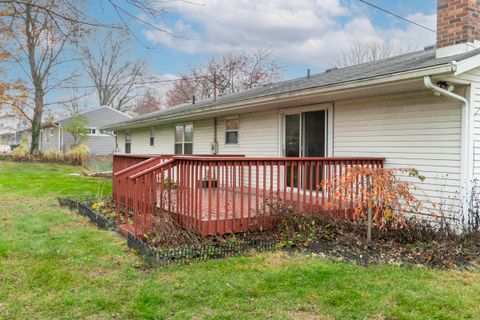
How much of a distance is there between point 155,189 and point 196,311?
8.44 feet

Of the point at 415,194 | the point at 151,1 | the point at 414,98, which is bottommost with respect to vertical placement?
the point at 415,194

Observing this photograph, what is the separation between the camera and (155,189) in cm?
541

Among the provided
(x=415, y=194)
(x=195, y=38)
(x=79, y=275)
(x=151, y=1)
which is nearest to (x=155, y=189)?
(x=79, y=275)

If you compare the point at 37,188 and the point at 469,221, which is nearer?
the point at 469,221

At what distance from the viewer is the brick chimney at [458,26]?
226 inches

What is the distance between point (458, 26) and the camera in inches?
230

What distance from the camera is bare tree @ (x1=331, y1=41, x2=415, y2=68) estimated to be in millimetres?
27223

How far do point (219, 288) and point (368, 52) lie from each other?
28278 mm

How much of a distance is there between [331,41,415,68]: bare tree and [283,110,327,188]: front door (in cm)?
2157

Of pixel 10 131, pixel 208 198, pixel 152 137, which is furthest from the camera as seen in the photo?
pixel 10 131

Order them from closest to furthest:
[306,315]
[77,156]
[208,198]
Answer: [306,315] → [208,198] → [77,156]

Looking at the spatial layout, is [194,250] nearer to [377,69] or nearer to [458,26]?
[377,69]

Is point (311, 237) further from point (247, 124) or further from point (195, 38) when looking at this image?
point (247, 124)

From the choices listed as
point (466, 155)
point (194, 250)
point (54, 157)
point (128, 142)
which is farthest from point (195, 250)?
point (54, 157)
